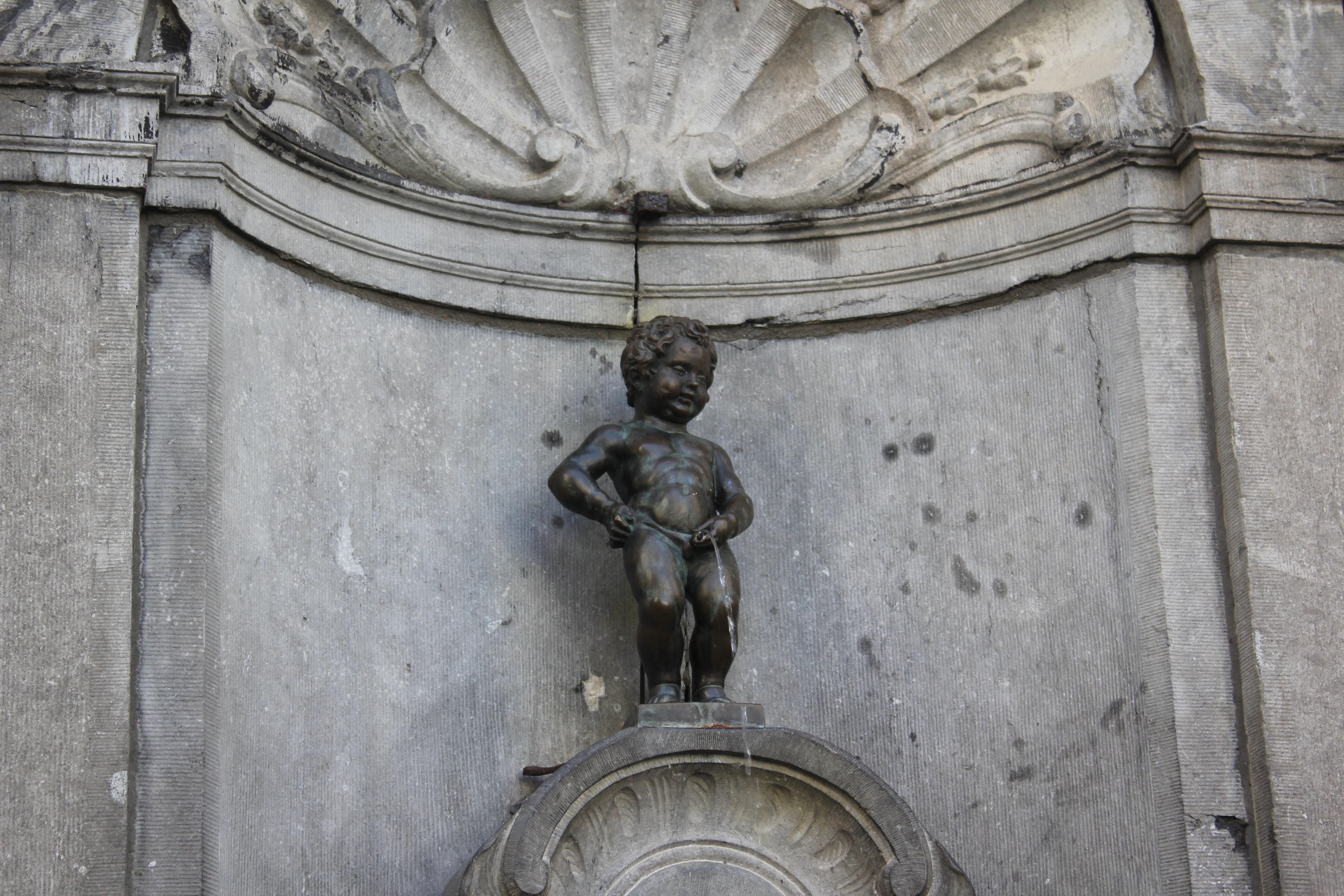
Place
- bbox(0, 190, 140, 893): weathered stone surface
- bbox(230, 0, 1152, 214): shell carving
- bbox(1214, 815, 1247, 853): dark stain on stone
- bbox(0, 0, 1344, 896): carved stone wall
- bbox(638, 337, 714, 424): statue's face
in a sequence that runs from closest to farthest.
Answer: bbox(0, 190, 140, 893): weathered stone surface < bbox(0, 0, 1344, 896): carved stone wall < bbox(1214, 815, 1247, 853): dark stain on stone < bbox(638, 337, 714, 424): statue's face < bbox(230, 0, 1152, 214): shell carving

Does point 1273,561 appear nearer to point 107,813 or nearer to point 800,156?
point 800,156

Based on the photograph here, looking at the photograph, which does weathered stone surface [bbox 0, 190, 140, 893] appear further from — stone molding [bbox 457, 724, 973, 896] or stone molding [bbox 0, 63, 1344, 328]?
stone molding [bbox 457, 724, 973, 896]

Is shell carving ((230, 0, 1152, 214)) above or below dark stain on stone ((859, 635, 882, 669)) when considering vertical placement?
above

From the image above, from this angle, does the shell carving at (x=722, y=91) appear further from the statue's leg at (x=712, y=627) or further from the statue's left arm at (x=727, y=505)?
the statue's leg at (x=712, y=627)

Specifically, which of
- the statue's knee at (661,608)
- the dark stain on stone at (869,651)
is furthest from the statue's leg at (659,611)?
the dark stain on stone at (869,651)

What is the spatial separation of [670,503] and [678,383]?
15.9 inches

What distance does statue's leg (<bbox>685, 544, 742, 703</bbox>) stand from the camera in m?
4.92

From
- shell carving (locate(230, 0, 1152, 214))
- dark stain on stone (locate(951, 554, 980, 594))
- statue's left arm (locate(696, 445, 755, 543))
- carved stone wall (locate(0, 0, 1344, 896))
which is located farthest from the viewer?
shell carving (locate(230, 0, 1152, 214))

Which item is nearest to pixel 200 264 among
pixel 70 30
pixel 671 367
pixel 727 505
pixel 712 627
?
pixel 70 30

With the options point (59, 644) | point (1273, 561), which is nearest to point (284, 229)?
point (59, 644)

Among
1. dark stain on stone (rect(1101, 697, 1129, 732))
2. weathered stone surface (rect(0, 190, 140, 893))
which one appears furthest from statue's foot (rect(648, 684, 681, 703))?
weathered stone surface (rect(0, 190, 140, 893))

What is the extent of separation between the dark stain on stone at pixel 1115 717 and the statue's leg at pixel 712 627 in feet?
3.59

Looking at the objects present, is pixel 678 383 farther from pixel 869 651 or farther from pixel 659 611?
pixel 869 651

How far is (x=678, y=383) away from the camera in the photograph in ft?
17.3
